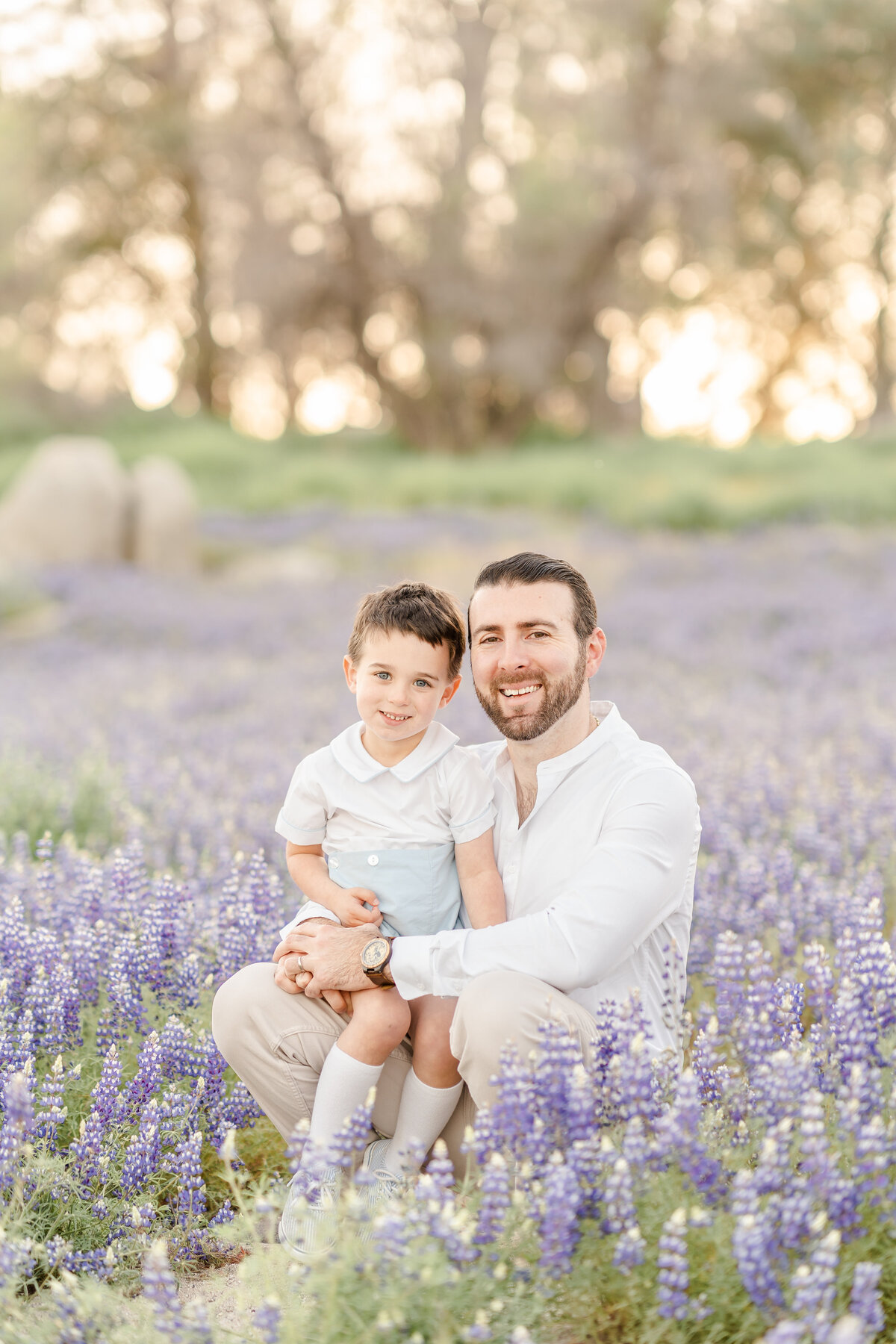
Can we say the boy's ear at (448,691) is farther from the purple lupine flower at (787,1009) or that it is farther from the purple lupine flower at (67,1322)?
the purple lupine flower at (67,1322)

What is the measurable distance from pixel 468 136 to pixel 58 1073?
80.2ft

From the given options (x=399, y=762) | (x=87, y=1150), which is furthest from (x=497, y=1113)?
(x=399, y=762)

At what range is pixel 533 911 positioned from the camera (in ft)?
9.59

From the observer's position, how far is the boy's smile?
9.86 ft

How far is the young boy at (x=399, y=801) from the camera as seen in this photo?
2.97 m

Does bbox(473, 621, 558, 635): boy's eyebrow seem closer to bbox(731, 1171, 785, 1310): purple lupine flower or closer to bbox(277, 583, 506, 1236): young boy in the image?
bbox(277, 583, 506, 1236): young boy

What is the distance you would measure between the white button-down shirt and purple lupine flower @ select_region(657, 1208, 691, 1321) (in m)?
0.72

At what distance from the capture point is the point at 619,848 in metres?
2.66

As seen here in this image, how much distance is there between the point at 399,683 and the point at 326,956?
2.28ft

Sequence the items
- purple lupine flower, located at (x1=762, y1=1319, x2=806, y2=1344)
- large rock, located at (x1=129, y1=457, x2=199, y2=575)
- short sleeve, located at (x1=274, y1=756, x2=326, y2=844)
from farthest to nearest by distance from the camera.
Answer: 1. large rock, located at (x1=129, y1=457, x2=199, y2=575)
2. short sleeve, located at (x1=274, y1=756, x2=326, y2=844)
3. purple lupine flower, located at (x1=762, y1=1319, x2=806, y2=1344)

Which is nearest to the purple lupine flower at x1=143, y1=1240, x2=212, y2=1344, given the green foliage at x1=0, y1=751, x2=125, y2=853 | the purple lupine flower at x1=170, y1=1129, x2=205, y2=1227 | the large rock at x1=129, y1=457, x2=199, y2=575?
the purple lupine flower at x1=170, y1=1129, x2=205, y2=1227

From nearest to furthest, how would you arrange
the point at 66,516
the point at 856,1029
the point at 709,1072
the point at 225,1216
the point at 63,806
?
1. the point at 856,1029
2. the point at 709,1072
3. the point at 225,1216
4. the point at 63,806
5. the point at 66,516

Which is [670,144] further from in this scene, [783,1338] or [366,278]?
[783,1338]

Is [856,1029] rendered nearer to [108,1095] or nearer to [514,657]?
[514,657]
